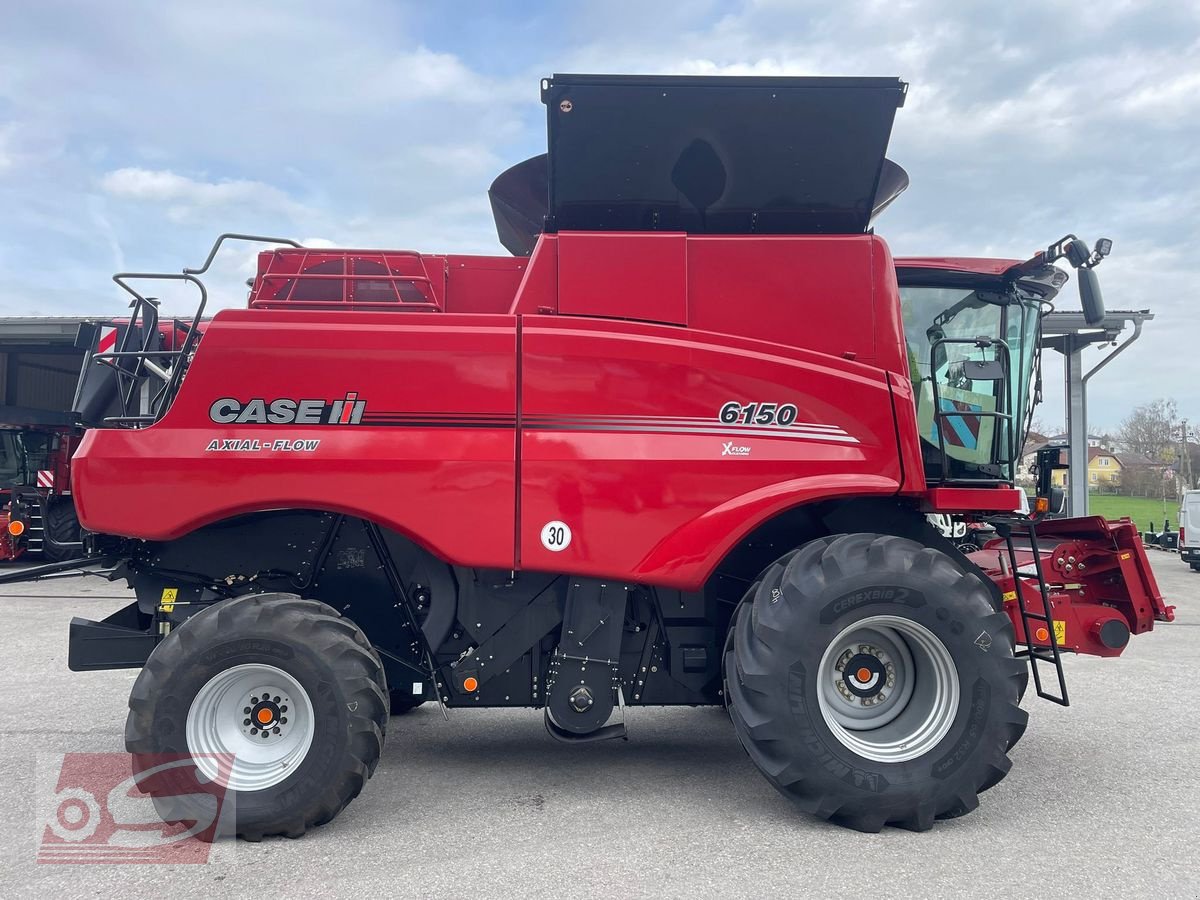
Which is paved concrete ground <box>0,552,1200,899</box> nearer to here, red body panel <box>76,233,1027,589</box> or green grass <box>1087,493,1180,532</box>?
red body panel <box>76,233,1027,589</box>

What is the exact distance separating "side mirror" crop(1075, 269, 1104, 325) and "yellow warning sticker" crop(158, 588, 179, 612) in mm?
4670

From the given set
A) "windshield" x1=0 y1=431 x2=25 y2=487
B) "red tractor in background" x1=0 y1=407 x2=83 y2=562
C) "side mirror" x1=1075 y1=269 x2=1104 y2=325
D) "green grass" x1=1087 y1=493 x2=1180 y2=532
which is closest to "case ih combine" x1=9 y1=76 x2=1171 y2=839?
"side mirror" x1=1075 y1=269 x2=1104 y2=325

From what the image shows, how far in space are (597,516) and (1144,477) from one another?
43.5m

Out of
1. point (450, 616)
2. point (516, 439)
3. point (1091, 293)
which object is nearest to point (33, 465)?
point (450, 616)

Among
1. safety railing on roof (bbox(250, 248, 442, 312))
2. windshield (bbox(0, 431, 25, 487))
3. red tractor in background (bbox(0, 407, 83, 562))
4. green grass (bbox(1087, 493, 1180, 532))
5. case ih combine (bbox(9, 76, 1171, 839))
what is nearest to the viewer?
case ih combine (bbox(9, 76, 1171, 839))

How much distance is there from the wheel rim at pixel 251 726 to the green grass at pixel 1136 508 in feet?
96.9

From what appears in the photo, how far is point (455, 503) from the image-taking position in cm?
399

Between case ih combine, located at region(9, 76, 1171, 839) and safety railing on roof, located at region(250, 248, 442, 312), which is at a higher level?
safety railing on roof, located at region(250, 248, 442, 312)

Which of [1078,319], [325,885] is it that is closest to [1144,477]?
[1078,319]

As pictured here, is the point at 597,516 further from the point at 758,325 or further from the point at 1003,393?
the point at 1003,393

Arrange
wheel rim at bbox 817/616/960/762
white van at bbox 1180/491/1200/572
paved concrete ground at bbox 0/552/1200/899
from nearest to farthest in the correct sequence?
paved concrete ground at bbox 0/552/1200/899 → wheel rim at bbox 817/616/960/762 → white van at bbox 1180/491/1200/572

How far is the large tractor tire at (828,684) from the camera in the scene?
385 cm

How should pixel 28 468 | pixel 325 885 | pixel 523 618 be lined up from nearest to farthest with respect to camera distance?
pixel 325 885 → pixel 523 618 → pixel 28 468

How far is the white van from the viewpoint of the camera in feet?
58.1
